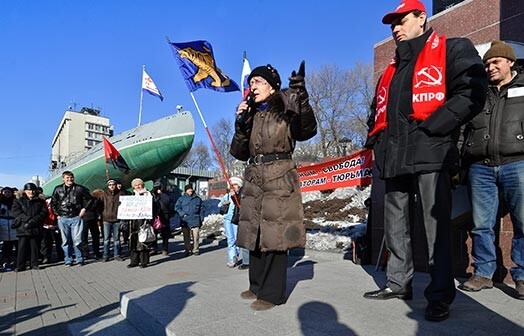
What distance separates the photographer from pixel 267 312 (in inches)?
110

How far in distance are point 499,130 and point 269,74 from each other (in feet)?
6.71

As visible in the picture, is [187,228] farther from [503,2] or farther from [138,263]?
[503,2]

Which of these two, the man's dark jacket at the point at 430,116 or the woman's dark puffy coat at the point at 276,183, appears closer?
the man's dark jacket at the point at 430,116

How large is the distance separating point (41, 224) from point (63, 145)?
91602 millimetres

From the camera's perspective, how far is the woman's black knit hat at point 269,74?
3.27 metres

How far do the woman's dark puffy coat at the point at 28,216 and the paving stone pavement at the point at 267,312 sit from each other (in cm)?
269

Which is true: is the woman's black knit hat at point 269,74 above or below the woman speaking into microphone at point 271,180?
above

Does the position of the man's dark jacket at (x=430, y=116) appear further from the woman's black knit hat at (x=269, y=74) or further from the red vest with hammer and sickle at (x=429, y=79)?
the woman's black knit hat at (x=269, y=74)

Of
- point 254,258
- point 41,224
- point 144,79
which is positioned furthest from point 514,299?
point 144,79

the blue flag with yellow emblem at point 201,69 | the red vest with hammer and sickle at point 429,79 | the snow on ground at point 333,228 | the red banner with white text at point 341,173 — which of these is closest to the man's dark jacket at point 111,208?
the blue flag with yellow emblem at point 201,69

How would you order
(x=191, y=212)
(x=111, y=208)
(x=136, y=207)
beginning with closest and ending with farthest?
(x=136, y=207), (x=111, y=208), (x=191, y=212)

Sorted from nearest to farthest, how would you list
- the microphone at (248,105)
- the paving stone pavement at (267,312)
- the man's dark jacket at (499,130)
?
the paving stone pavement at (267,312) < the man's dark jacket at (499,130) < the microphone at (248,105)

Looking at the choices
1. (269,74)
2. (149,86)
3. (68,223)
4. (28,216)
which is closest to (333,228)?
(68,223)

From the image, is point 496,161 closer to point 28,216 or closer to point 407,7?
point 407,7
